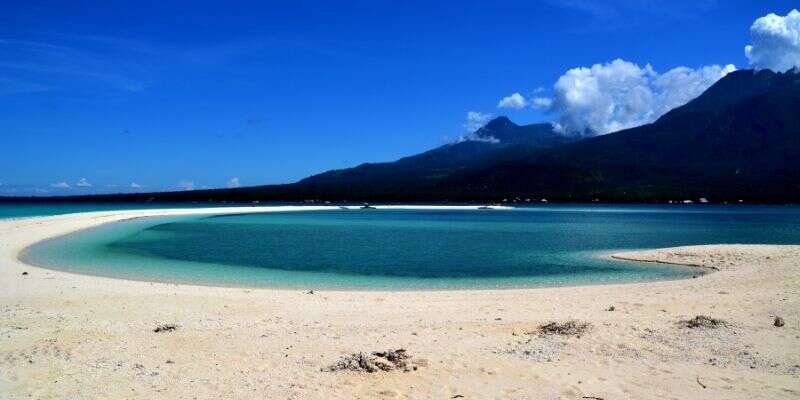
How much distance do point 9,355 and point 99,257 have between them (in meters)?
21.9

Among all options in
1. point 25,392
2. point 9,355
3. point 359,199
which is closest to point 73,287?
point 9,355

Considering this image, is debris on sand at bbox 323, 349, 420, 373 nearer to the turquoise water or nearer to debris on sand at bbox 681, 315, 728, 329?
debris on sand at bbox 681, 315, 728, 329

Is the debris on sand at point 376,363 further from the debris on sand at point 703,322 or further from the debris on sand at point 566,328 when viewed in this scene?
the debris on sand at point 703,322

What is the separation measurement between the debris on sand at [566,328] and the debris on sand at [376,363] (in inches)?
144

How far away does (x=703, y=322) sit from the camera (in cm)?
1262

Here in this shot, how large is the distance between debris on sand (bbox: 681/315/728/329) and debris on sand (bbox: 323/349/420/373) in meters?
6.73

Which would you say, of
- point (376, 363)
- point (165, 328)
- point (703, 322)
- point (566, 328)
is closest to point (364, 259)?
point (165, 328)

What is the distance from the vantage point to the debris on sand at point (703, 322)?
491 inches

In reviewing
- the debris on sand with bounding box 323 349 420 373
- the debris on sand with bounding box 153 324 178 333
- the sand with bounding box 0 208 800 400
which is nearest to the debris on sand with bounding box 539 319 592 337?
the sand with bounding box 0 208 800 400

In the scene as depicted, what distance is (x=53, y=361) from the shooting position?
32.0ft

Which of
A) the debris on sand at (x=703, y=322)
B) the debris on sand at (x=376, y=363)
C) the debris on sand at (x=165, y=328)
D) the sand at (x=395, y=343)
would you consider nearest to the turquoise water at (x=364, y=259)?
the sand at (x=395, y=343)

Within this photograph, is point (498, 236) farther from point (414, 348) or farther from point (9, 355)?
point (9, 355)

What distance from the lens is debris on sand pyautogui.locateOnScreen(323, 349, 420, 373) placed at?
950 centimetres

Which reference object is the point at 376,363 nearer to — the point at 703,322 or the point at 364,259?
the point at 703,322
